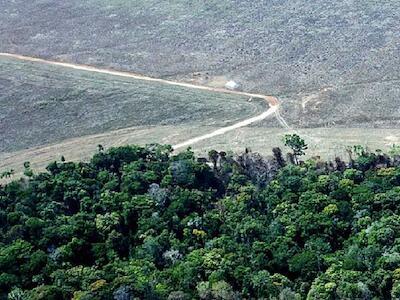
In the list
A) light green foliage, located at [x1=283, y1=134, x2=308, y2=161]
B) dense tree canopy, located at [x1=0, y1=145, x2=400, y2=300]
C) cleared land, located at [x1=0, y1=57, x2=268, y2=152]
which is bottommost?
dense tree canopy, located at [x1=0, y1=145, x2=400, y2=300]

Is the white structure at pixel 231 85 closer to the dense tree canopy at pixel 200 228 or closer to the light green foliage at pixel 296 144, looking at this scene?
the light green foliage at pixel 296 144

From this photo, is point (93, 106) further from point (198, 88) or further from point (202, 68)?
point (202, 68)

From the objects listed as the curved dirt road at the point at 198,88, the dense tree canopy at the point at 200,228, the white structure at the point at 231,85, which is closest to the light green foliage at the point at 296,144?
the dense tree canopy at the point at 200,228

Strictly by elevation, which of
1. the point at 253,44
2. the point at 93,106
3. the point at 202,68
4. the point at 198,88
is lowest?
the point at 93,106

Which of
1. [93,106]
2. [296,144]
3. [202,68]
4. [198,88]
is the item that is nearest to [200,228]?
[296,144]

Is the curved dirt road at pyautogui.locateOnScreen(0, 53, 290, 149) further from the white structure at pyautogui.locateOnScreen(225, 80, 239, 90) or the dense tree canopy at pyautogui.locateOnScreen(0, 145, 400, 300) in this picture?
the dense tree canopy at pyautogui.locateOnScreen(0, 145, 400, 300)

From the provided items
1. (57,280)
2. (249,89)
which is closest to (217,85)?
(249,89)

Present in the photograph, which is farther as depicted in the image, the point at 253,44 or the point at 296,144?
the point at 253,44

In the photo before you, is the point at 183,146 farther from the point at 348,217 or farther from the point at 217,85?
the point at 348,217

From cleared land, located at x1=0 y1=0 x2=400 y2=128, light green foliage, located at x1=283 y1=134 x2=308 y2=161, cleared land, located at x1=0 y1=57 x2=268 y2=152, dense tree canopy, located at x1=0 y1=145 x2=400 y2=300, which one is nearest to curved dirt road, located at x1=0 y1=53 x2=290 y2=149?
cleared land, located at x1=0 y1=57 x2=268 y2=152
